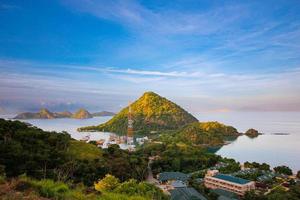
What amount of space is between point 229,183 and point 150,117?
59.9 meters

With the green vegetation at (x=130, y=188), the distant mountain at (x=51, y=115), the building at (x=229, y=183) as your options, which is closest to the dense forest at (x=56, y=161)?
the green vegetation at (x=130, y=188)

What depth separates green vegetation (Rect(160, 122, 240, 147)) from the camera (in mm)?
46275

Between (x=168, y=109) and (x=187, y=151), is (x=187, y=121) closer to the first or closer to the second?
(x=168, y=109)

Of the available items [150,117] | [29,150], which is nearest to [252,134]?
[150,117]

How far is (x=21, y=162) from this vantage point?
11.7 m

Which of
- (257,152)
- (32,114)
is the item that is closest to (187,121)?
(257,152)

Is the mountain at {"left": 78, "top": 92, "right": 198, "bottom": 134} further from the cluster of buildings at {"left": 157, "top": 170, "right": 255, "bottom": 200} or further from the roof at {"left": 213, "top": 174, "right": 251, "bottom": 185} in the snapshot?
the roof at {"left": 213, "top": 174, "right": 251, "bottom": 185}

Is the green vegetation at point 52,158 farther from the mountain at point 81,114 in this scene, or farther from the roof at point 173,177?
the mountain at point 81,114

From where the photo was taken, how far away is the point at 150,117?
7662cm

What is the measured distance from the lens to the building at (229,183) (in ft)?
53.4

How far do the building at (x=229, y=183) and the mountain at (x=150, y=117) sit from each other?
48.4 metres

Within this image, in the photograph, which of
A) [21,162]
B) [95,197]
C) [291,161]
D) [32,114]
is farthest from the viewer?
[32,114]

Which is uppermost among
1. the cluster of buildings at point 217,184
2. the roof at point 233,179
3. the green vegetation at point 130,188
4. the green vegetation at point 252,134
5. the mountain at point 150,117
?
the mountain at point 150,117

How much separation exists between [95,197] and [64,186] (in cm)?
48
